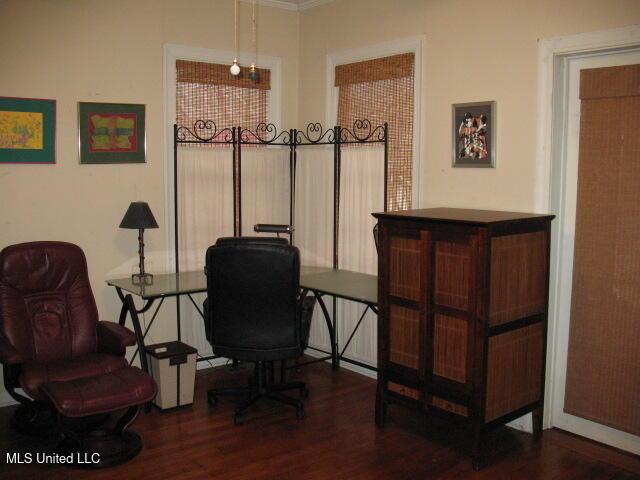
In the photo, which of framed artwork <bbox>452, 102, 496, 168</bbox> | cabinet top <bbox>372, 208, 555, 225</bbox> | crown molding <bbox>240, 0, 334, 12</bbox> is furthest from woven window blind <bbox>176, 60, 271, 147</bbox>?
cabinet top <bbox>372, 208, 555, 225</bbox>

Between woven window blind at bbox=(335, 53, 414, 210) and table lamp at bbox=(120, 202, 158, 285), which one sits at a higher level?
woven window blind at bbox=(335, 53, 414, 210)

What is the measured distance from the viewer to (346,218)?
5.07m

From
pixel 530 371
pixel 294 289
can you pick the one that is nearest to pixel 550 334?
pixel 530 371

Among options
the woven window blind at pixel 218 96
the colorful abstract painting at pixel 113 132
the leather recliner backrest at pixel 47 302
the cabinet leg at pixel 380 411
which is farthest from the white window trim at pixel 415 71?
the leather recliner backrest at pixel 47 302

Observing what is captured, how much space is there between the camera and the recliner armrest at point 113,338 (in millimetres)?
3955

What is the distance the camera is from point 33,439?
12.3ft

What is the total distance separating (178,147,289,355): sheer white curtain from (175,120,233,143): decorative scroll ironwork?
0.08 meters

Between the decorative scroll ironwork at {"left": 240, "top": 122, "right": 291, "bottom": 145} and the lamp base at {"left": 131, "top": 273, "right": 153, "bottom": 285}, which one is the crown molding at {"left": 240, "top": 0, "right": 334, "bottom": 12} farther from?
the lamp base at {"left": 131, "top": 273, "right": 153, "bottom": 285}

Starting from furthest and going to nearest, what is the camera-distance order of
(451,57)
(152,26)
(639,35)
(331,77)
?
(331,77), (152,26), (451,57), (639,35)

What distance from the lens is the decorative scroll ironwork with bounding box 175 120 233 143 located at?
4.93 meters

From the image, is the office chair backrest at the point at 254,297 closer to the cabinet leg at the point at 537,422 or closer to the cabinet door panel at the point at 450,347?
the cabinet door panel at the point at 450,347

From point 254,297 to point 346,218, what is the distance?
1.39m

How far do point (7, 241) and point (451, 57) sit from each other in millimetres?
3005

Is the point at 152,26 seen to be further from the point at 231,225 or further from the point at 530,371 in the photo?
the point at 530,371
